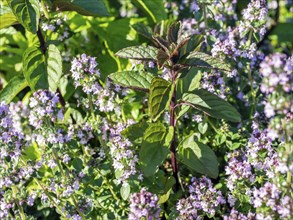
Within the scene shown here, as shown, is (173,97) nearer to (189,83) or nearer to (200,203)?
(189,83)

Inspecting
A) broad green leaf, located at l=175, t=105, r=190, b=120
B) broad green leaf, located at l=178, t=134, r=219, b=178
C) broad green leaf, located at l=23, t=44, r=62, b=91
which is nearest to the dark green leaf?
broad green leaf, located at l=175, t=105, r=190, b=120

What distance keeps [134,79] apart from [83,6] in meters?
0.65

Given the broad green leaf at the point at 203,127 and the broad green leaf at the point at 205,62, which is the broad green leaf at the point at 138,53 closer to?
the broad green leaf at the point at 205,62

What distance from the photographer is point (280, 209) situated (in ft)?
5.88

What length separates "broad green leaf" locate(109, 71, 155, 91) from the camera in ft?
7.70

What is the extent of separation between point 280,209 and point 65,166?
54.3 inches

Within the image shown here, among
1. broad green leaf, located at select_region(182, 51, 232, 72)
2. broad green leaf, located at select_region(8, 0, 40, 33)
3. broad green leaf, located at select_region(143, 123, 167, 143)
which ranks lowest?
broad green leaf, located at select_region(143, 123, 167, 143)

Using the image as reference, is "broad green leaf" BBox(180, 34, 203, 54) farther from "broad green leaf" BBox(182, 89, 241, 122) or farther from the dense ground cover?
"broad green leaf" BBox(182, 89, 241, 122)

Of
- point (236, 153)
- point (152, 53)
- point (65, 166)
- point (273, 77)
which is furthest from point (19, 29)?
point (273, 77)

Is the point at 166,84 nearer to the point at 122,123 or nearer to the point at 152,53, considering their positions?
the point at 152,53

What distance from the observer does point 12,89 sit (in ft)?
9.56

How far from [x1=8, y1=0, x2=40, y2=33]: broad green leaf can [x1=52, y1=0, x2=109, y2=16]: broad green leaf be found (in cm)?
14

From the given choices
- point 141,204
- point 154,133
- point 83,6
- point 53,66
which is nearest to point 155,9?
point 83,6

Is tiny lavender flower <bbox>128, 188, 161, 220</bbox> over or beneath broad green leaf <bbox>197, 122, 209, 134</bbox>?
over
